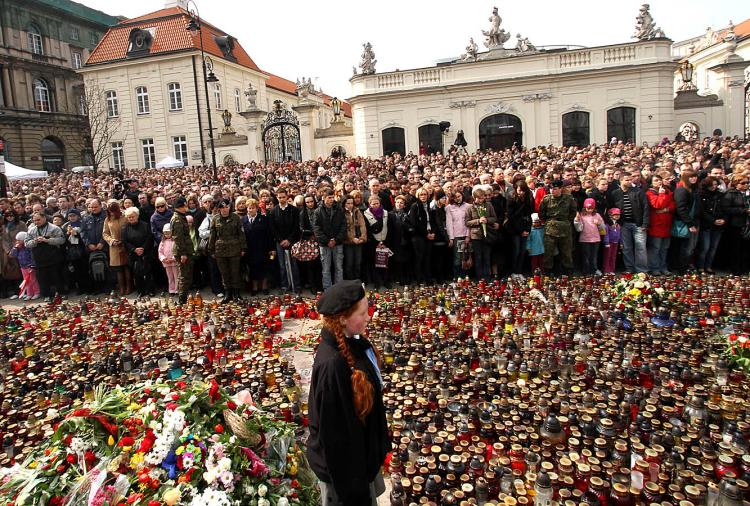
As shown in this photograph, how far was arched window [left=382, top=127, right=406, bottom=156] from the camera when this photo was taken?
31.1 meters

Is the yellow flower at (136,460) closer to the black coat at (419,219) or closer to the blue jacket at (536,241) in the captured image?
the black coat at (419,219)

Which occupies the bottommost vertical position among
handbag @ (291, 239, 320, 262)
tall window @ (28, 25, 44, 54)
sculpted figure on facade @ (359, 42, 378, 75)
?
handbag @ (291, 239, 320, 262)

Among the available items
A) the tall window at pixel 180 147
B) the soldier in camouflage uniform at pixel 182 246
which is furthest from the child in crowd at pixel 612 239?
the tall window at pixel 180 147

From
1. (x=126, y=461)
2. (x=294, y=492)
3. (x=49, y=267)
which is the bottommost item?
(x=294, y=492)

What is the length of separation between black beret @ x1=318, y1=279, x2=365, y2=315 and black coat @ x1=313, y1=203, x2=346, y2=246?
21.6ft

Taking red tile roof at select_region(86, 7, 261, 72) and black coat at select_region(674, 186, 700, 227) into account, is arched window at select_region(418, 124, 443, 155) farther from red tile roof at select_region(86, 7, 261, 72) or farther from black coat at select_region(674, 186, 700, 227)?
black coat at select_region(674, 186, 700, 227)

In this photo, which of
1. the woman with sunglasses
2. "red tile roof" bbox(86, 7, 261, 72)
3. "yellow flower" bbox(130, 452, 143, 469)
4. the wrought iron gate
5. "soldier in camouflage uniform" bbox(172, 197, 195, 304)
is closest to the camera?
"yellow flower" bbox(130, 452, 143, 469)

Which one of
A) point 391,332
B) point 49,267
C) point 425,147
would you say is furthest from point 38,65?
point 391,332

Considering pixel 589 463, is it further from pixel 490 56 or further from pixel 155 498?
pixel 490 56

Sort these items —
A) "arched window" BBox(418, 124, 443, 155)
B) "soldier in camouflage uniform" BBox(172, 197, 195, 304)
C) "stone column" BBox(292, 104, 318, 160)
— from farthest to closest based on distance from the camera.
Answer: "arched window" BBox(418, 124, 443, 155) < "stone column" BBox(292, 104, 318, 160) < "soldier in camouflage uniform" BBox(172, 197, 195, 304)

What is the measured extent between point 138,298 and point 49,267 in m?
2.23

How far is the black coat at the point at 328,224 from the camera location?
9.39 metres

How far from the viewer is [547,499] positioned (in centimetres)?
346

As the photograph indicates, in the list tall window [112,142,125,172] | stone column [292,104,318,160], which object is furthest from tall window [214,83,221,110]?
stone column [292,104,318,160]
